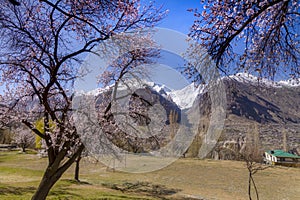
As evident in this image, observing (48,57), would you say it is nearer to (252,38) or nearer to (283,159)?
(252,38)

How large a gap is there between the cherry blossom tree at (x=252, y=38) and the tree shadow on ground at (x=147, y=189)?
31.8 ft

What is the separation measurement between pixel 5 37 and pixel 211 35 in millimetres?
4347

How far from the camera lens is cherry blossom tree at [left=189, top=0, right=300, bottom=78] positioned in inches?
109

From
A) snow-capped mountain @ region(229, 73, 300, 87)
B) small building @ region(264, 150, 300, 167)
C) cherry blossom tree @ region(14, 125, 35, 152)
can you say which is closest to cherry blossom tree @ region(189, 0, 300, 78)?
snow-capped mountain @ region(229, 73, 300, 87)

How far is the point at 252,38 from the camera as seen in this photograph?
3.13 meters

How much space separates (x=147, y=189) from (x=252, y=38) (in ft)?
38.4

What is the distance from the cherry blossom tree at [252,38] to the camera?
278 cm

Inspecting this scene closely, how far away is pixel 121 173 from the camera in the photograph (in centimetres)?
1939

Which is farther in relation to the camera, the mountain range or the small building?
the small building

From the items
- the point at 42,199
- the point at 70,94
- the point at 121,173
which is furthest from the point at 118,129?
the point at 121,173

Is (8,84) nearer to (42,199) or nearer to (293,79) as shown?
(42,199)

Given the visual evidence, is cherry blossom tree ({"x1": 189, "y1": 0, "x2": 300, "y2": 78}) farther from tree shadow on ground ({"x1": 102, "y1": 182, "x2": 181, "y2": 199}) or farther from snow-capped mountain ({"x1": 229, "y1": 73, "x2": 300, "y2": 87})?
tree shadow on ground ({"x1": 102, "y1": 182, "x2": 181, "y2": 199})

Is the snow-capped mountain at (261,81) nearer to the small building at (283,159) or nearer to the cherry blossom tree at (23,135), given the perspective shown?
the cherry blossom tree at (23,135)

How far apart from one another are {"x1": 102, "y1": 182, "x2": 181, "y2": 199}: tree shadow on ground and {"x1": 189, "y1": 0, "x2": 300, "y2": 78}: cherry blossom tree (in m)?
9.68
